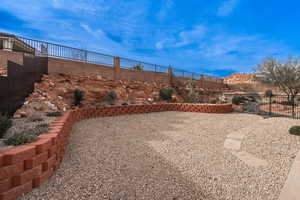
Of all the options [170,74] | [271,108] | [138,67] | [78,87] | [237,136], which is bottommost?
[237,136]

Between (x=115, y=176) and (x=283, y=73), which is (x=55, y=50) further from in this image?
(x=283, y=73)

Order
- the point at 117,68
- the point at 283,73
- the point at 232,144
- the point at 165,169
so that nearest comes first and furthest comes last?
the point at 165,169 → the point at 232,144 → the point at 117,68 → the point at 283,73

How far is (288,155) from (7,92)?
7.49 metres

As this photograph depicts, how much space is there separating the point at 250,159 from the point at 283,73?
17.9 metres

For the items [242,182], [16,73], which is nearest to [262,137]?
[242,182]

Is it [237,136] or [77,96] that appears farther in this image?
[77,96]

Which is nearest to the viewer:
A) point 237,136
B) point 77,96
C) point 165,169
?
point 165,169

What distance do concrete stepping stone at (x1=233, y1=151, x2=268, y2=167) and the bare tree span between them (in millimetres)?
15500

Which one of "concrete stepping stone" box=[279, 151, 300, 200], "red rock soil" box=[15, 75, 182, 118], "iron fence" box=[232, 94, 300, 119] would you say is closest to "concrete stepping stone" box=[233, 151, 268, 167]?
"concrete stepping stone" box=[279, 151, 300, 200]

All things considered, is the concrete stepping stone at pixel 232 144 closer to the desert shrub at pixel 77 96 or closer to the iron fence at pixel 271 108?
the desert shrub at pixel 77 96

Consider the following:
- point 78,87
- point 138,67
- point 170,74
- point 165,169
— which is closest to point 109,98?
point 78,87

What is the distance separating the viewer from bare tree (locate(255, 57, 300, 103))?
624 inches

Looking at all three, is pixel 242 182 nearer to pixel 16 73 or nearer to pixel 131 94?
pixel 16 73

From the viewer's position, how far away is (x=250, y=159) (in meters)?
3.46
